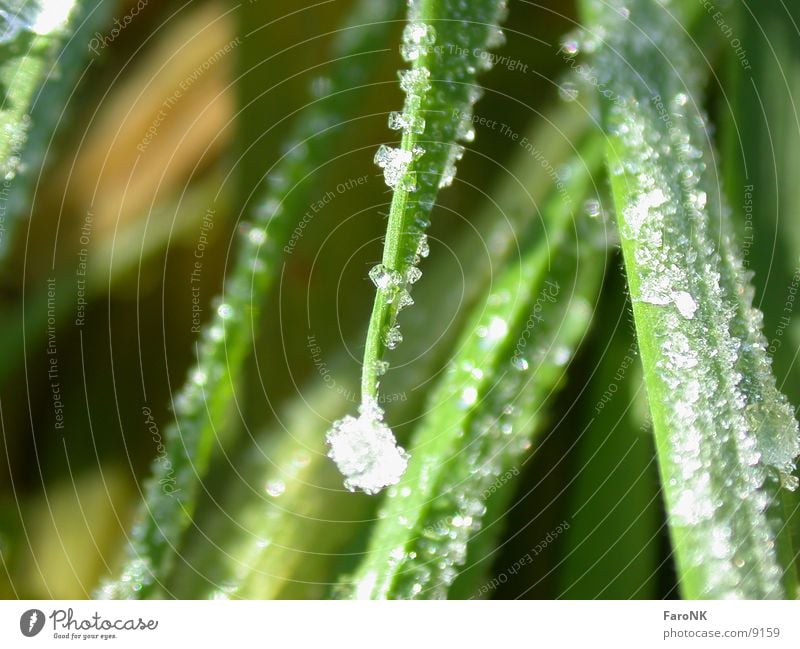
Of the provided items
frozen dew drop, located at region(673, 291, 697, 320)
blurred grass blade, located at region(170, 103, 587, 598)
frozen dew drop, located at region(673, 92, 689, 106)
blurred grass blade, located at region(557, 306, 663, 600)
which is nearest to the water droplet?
blurred grass blade, located at region(170, 103, 587, 598)

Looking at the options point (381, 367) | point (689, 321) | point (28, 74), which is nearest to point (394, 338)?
point (381, 367)

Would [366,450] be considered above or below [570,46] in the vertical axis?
below

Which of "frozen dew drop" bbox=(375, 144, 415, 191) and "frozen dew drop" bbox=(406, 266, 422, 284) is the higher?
"frozen dew drop" bbox=(375, 144, 415, 191)

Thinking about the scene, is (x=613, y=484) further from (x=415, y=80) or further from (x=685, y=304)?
(x=415, y=80)
